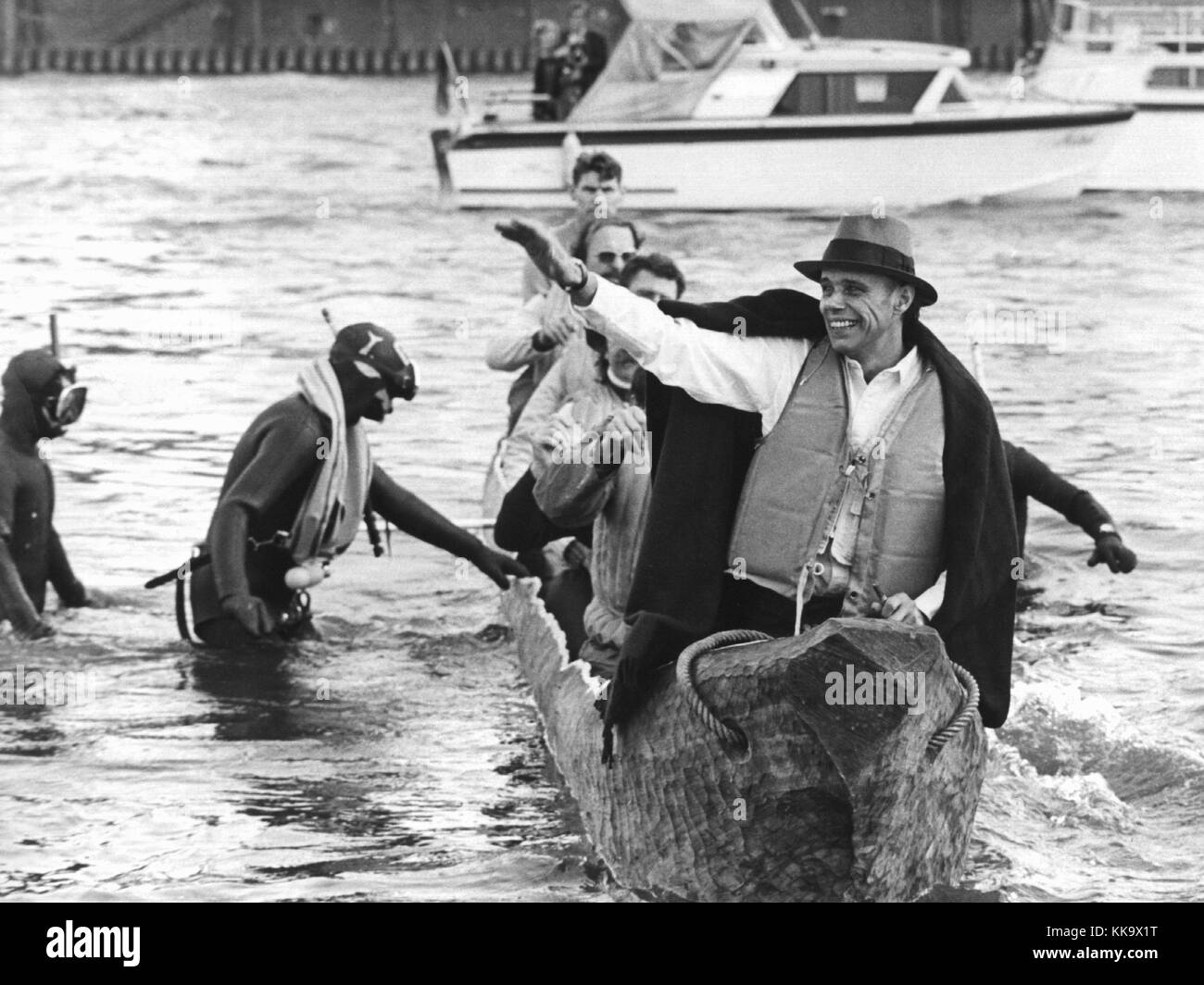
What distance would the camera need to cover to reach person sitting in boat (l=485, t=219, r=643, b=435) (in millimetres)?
9148

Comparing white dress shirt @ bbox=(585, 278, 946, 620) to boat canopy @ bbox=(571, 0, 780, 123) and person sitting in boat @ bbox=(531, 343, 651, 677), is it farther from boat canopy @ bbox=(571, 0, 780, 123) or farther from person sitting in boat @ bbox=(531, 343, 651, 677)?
boat canopy @ bbox=(571, 0, 780, 123)

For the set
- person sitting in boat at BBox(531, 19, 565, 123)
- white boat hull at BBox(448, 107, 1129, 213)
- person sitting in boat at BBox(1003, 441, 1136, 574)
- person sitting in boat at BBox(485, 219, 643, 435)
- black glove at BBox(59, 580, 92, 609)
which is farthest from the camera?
person sitting in boat at BBox(531, 19, 565, 123)

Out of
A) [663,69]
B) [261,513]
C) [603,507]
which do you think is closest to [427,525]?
[261,513]

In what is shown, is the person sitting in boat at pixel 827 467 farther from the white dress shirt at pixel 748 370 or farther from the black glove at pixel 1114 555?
the black glove at pixel 1114 555

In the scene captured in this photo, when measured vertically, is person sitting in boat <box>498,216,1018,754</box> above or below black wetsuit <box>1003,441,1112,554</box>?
above

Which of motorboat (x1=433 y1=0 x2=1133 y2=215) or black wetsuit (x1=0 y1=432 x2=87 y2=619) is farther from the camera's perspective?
motorboat (x1=433 y1=0 x2=1133 y2=215)

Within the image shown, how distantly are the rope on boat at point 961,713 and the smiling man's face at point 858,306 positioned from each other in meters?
0.85

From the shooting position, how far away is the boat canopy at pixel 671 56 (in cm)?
2441

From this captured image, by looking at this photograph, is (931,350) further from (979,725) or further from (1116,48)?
(1116,48)

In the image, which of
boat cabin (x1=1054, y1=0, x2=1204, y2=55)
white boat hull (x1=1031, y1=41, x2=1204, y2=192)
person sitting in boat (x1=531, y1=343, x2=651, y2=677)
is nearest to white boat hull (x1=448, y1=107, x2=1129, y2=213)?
white boat hull (x1=1031, y1=41, x2=1204, y2=192)

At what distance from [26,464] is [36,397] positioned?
27 centimetres

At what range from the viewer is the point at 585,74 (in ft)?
84.2

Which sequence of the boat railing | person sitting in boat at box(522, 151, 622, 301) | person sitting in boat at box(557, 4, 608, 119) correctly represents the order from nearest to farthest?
person sitting in boat at box(522, 151, 622, 301)
person sitting in boat at box(557, 4, 608, 119)
the boat railing

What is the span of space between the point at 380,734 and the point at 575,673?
1.28 meters
